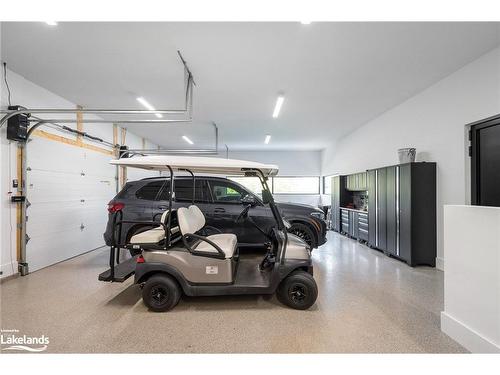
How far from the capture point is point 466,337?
1825 mm

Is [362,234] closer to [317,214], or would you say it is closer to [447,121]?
[317,214]

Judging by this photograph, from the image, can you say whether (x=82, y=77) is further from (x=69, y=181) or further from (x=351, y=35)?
(x=351, y=35)

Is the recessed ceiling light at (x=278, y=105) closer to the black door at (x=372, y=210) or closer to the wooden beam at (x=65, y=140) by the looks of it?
the black door at (x=372, y=210)

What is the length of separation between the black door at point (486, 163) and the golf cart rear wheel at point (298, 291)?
2717 mm

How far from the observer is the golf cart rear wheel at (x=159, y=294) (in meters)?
2.40

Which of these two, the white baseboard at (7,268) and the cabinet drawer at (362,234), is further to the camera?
the cabinet drawer at (362,234)

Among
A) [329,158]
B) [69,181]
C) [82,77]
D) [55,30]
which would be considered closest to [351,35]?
[55,30]

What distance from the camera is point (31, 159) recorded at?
137 inches

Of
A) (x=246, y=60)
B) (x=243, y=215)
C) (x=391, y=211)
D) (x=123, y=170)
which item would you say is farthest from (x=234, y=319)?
(x=123, y=170)

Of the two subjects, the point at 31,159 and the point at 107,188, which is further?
the point at 107,188

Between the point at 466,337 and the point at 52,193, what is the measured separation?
588 cm

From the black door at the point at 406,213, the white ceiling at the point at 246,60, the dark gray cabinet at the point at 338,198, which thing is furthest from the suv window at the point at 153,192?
the dark gray cabinet at the point at 338,198

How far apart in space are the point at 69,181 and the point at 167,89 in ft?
8.85

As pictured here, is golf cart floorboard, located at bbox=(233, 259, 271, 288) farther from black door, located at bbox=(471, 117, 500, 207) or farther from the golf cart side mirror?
black door, located at bbox=(471, 117, 500, 207)
